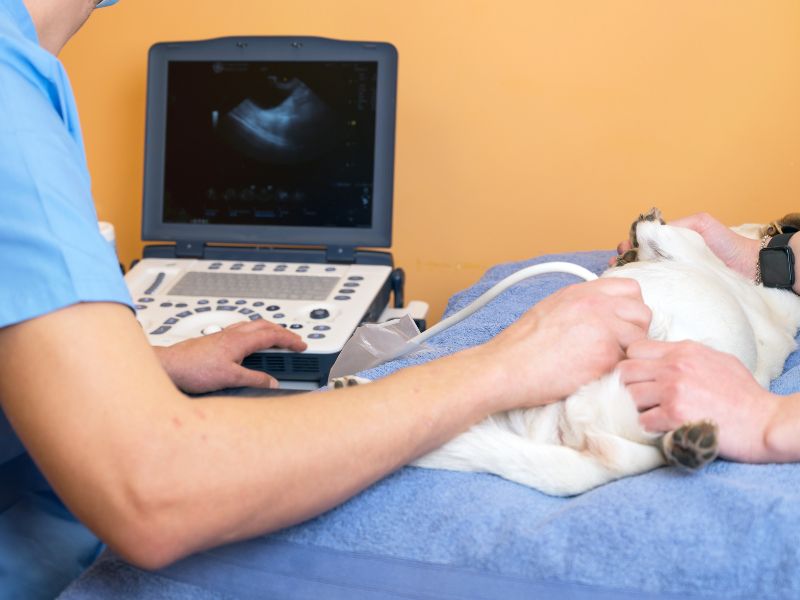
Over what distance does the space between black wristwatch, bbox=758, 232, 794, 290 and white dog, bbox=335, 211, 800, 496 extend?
136mm

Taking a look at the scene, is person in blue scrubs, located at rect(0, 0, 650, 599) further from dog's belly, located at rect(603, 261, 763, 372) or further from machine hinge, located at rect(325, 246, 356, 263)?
machine hinge, located at rect(325, 246, 356, 263)

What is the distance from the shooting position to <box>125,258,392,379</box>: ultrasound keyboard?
43.1 inches

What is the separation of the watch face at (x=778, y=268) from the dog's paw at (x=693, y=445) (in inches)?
19.9

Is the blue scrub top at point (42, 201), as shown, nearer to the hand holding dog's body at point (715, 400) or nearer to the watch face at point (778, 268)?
the hand holding dog's body at point (715, 400)

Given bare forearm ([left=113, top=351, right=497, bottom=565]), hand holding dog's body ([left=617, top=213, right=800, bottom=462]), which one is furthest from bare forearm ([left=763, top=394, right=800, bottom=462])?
bare forearm ([left=113, top=351, right=497, bottom=565])

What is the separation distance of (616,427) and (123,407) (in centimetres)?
38

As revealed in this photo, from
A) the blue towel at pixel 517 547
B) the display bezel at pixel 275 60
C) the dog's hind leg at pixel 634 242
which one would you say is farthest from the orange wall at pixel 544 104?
the blue towel at pixel 517 547

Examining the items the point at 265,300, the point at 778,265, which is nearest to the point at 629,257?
the point at 778,265

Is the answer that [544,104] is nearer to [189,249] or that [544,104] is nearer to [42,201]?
[189,249]

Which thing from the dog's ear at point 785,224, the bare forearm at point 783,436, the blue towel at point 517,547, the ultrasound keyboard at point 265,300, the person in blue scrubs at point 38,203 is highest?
the person in blue scrubs at point 38,203

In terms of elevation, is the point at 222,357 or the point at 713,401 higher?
the point at 713,401

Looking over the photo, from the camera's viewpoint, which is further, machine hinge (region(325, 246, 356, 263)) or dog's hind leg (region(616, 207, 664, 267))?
machine hinge (region(325, 246, 356, 263))

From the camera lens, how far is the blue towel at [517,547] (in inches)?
21.0

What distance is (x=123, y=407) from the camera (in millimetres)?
488
